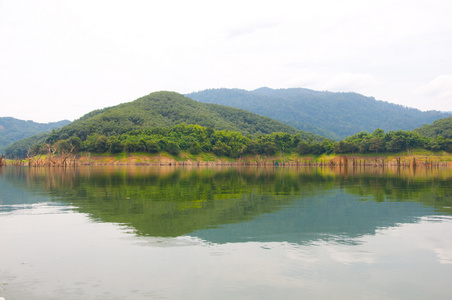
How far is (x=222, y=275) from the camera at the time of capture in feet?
31.1

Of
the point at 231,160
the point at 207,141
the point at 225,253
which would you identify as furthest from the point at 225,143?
the point at 225,253

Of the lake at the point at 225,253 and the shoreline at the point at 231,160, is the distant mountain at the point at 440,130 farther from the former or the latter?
the lake at the point at 225,253

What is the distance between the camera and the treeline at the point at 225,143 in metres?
136

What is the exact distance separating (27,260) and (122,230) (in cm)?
423

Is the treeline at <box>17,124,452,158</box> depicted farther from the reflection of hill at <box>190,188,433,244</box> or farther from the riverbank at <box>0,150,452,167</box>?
the reflection of hill at <box>190,188,433,244</box>

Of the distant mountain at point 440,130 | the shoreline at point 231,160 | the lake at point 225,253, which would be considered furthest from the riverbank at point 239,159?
the lake at point 225,253

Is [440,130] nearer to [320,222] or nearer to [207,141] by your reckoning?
[207,141]

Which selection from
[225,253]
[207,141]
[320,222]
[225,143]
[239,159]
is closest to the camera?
[225,253]

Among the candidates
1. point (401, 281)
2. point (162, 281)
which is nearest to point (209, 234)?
point (162, 281)

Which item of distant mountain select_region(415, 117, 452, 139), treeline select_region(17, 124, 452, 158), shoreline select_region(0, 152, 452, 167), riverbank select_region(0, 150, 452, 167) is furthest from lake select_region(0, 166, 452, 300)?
distant mountain select_region(415, 117, 452, 139)

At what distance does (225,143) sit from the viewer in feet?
530

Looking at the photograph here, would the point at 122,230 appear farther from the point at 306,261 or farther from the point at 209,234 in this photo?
the point at 306,261

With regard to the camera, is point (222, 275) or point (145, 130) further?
point (145, 130)

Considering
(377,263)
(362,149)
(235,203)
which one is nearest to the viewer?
(377,263)
